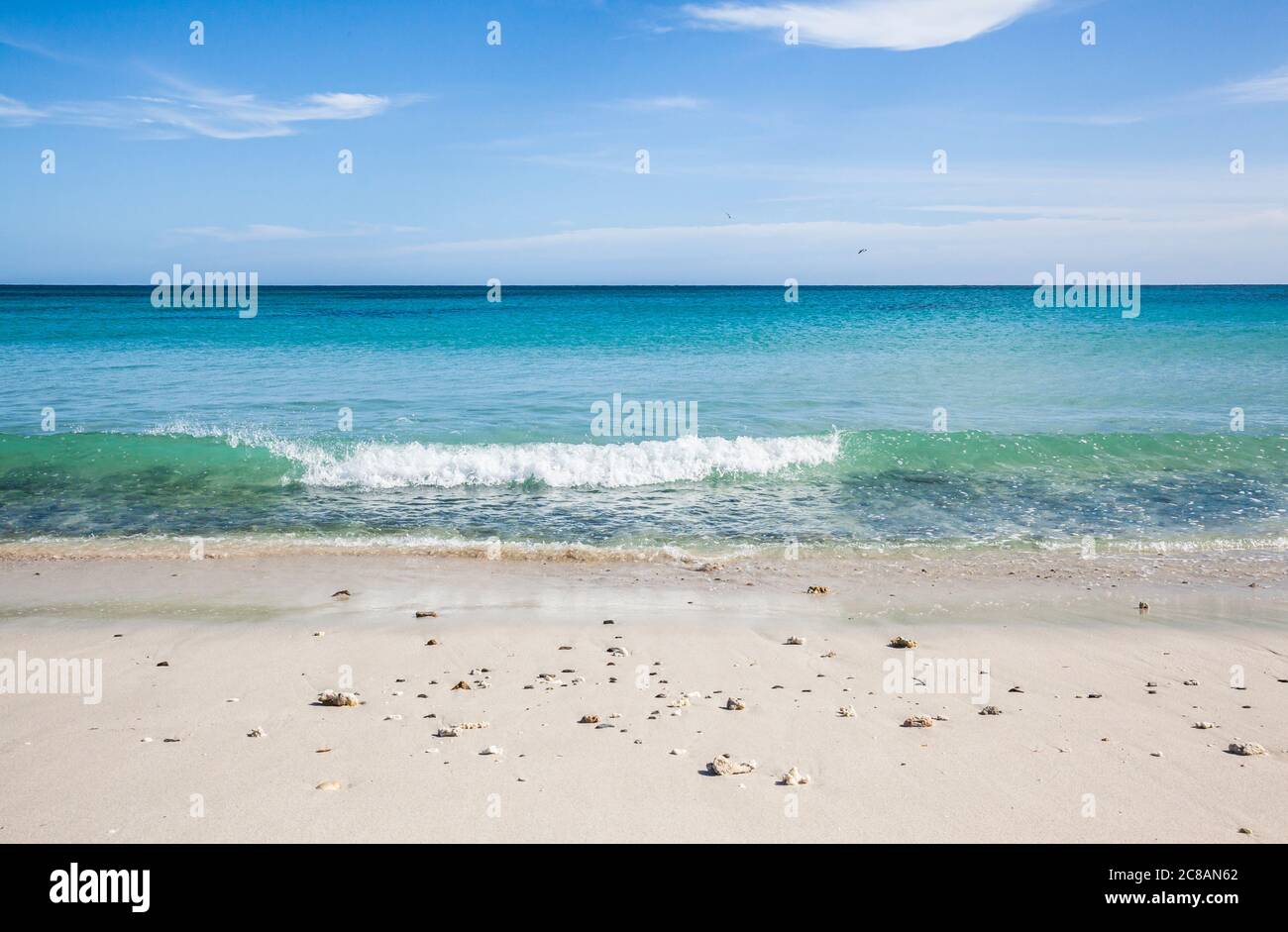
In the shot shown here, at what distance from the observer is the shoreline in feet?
13.3

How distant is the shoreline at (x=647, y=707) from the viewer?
4051mm

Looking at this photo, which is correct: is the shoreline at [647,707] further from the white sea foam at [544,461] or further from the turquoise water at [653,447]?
the white sea foam at [544,461]

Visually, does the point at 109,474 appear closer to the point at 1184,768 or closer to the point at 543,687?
the point at 543,687

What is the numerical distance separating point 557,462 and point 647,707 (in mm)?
8386

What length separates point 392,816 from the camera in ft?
13.1

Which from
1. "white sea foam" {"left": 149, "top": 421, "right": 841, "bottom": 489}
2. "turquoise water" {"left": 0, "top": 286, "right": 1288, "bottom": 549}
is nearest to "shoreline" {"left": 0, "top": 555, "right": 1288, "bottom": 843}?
"turquoise water" {"left": 0, "top": 286, "right": 1288, "bottom": 549}

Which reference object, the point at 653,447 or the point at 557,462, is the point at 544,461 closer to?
the point at 557,462

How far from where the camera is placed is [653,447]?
14016mm

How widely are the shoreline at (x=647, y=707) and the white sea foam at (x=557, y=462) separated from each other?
4.32 m

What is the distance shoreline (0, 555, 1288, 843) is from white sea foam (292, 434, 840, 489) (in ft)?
14.2

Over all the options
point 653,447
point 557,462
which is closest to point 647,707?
point 557,462

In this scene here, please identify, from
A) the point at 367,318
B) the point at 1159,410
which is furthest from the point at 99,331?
the point at 1159,410

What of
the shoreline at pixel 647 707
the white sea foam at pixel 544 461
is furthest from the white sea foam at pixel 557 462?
the shoreline at pixel 647 707

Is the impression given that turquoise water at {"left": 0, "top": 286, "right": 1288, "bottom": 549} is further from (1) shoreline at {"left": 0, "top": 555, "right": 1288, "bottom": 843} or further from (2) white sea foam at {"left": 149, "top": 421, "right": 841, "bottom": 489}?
(1) shoreline at {"left": 0, "top": 555, "right": 1288, "bottom": 843}
